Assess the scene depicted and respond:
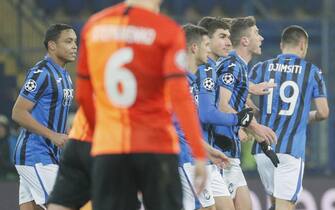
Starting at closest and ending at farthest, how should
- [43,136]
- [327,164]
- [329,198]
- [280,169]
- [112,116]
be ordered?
1. [112,116]
2. [43,136]
3. [280,169]
4. [329,198]
5. [327,164]

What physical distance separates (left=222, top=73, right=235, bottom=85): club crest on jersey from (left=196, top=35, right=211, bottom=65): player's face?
0.48m

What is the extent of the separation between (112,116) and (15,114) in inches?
125

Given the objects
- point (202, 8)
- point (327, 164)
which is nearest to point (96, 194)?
point (327, 164)

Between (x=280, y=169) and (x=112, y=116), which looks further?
(x=280, y=169)

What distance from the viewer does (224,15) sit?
19.1 metres

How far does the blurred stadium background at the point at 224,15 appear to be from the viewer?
42.9ft

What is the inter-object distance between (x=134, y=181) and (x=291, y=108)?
4.46 m

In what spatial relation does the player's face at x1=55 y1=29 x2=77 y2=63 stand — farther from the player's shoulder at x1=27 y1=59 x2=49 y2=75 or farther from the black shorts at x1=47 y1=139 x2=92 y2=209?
the black shorts at x1=47 y1=139 x2=92 y2=209

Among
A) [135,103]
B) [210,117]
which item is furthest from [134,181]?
[210,117]

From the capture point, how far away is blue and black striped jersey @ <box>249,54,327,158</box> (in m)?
10.1

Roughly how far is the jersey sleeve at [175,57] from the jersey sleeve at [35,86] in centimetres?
333

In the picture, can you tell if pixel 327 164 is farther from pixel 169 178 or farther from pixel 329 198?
pixel 169 178

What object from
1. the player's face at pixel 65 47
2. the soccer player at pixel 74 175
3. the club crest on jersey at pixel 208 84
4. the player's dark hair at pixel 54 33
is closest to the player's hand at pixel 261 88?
the club crest on jersey at pixel 208 84

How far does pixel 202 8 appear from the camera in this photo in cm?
1931
